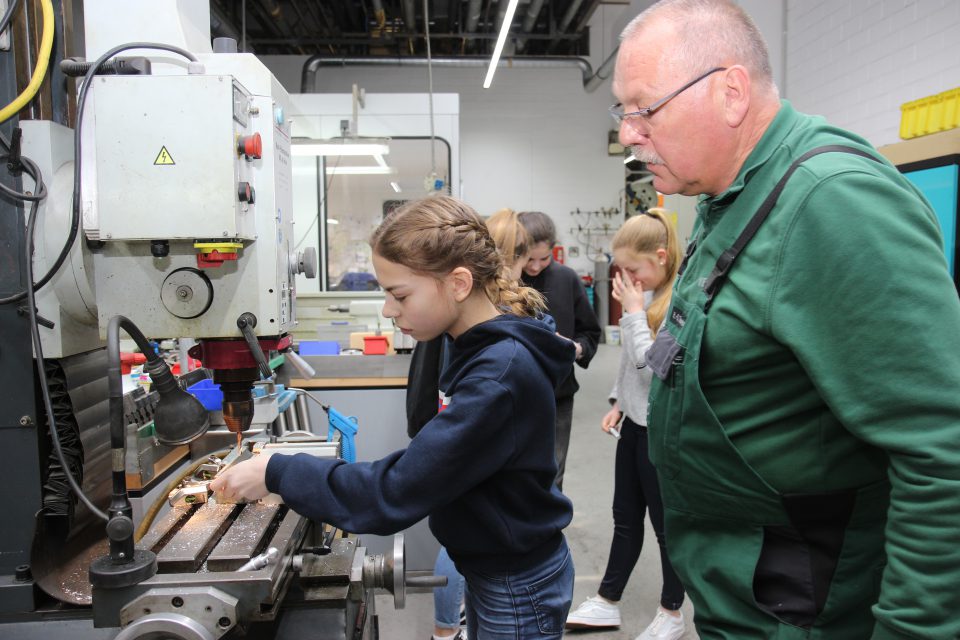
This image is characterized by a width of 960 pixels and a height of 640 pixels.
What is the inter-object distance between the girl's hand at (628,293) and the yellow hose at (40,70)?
1310 millimetres

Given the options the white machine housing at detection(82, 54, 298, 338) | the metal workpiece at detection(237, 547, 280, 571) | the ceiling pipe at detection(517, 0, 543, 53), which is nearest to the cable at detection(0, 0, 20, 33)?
the white machine housing at detection(82, 54, 298, 338)

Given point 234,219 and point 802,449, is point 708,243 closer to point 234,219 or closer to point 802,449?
point 802,449

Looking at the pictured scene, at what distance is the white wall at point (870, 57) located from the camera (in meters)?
2.71

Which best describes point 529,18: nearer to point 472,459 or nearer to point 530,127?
point 530,127

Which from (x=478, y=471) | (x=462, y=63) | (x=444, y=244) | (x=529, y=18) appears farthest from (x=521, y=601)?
(x=462, y=63)

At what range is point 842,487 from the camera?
0.64m

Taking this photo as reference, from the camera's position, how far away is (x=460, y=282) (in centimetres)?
97

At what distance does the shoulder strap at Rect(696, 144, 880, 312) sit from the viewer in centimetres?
62

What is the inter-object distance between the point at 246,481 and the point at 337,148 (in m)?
2.72

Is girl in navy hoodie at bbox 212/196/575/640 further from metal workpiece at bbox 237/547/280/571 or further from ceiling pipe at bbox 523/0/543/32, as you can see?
ceiling pipe at bbox 523/0/543/32

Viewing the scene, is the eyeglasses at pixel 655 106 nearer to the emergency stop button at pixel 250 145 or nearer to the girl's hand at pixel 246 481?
the emergency stop button at pixel 250 145

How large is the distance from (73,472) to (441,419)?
0.65 metres

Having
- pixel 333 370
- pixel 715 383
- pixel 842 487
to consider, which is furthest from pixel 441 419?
pixel 333 370

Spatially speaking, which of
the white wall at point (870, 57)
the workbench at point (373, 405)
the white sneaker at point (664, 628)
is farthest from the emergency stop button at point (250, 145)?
the white wall at point (870, 57)
